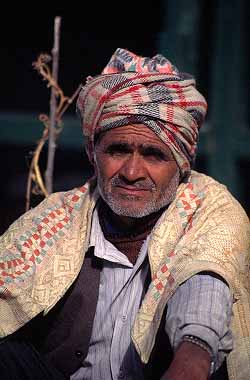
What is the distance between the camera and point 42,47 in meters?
6.01

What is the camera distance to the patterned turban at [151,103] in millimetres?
3211

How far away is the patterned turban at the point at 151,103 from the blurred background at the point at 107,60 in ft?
7.97

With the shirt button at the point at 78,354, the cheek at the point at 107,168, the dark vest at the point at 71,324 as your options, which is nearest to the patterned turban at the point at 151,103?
the cheek at the point at 107,168

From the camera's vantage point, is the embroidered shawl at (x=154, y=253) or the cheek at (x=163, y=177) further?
the cheek at (x=163, y=177)

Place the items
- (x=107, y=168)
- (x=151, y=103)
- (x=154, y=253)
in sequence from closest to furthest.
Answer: (x=154, y=253) → (x=151, y=103) → (x=107, y=168)

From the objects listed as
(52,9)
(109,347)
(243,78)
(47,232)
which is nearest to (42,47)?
(52,9)

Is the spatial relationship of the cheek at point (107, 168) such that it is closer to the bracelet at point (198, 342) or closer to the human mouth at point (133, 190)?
the human mouth at point (133, 190)

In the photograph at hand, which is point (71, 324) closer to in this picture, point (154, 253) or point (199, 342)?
point (154, 253)

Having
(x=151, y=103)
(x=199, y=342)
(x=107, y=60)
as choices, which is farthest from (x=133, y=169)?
(x=107, y=60)

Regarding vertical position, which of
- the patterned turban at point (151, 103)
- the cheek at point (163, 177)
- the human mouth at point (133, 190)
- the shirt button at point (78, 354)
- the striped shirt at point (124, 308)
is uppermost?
the patterned turban at point (151, 103)

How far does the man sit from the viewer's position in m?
3.03

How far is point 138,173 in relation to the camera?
323 cm

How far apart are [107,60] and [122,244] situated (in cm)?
290

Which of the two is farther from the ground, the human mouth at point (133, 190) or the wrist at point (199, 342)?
the human mouth at point (133, 190)
